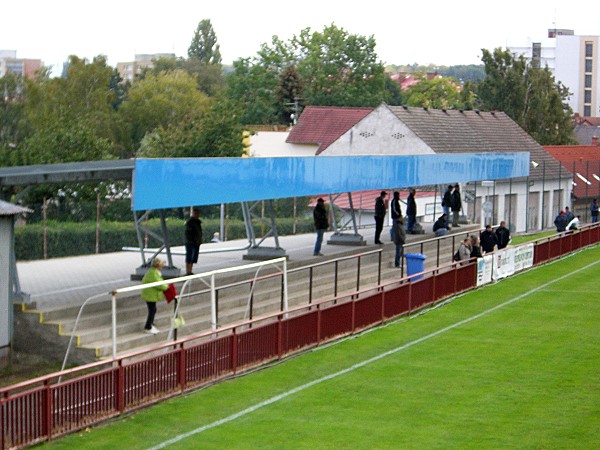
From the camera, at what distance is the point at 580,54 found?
184625 mm

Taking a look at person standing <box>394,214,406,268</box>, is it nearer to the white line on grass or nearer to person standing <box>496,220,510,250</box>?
the white line on grass

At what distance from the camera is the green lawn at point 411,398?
15977 mm

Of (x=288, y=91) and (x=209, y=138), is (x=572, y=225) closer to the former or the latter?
(x=209, y=138)

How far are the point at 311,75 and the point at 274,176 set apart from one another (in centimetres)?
9148

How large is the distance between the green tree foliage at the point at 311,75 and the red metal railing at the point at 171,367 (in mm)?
85181

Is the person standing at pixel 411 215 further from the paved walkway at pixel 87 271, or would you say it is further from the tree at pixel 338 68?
the tree at pixel 338 68

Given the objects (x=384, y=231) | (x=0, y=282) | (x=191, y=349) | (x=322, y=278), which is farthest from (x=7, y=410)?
(x=384, y=231)

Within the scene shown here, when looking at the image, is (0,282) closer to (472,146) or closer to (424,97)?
(472,146)

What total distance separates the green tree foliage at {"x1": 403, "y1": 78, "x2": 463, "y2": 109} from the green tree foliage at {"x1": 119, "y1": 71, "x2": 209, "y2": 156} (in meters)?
42.4

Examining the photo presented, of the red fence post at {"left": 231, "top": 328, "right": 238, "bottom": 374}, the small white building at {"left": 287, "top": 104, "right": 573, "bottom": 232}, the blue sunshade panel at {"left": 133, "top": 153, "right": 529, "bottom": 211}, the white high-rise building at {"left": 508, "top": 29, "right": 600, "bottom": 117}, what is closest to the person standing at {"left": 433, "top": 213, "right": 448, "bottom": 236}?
the blue sunshade panel at {"left": 133, "top": 153, "right": 529, "bottom": 211}

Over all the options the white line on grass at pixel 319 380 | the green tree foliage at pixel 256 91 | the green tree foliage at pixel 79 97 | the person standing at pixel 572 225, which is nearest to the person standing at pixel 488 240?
the white line on grass at pixel 319 380

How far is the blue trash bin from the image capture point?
103 ft

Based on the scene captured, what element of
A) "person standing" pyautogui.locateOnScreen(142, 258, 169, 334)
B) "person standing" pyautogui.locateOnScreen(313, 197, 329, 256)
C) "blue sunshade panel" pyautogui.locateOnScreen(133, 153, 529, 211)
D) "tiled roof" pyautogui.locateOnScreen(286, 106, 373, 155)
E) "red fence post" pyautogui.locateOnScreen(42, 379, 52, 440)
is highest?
"tiled roof" pyautogui.locateOnScreen(286, 106, 373, 155)

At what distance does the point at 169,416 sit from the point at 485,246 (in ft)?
65.7
